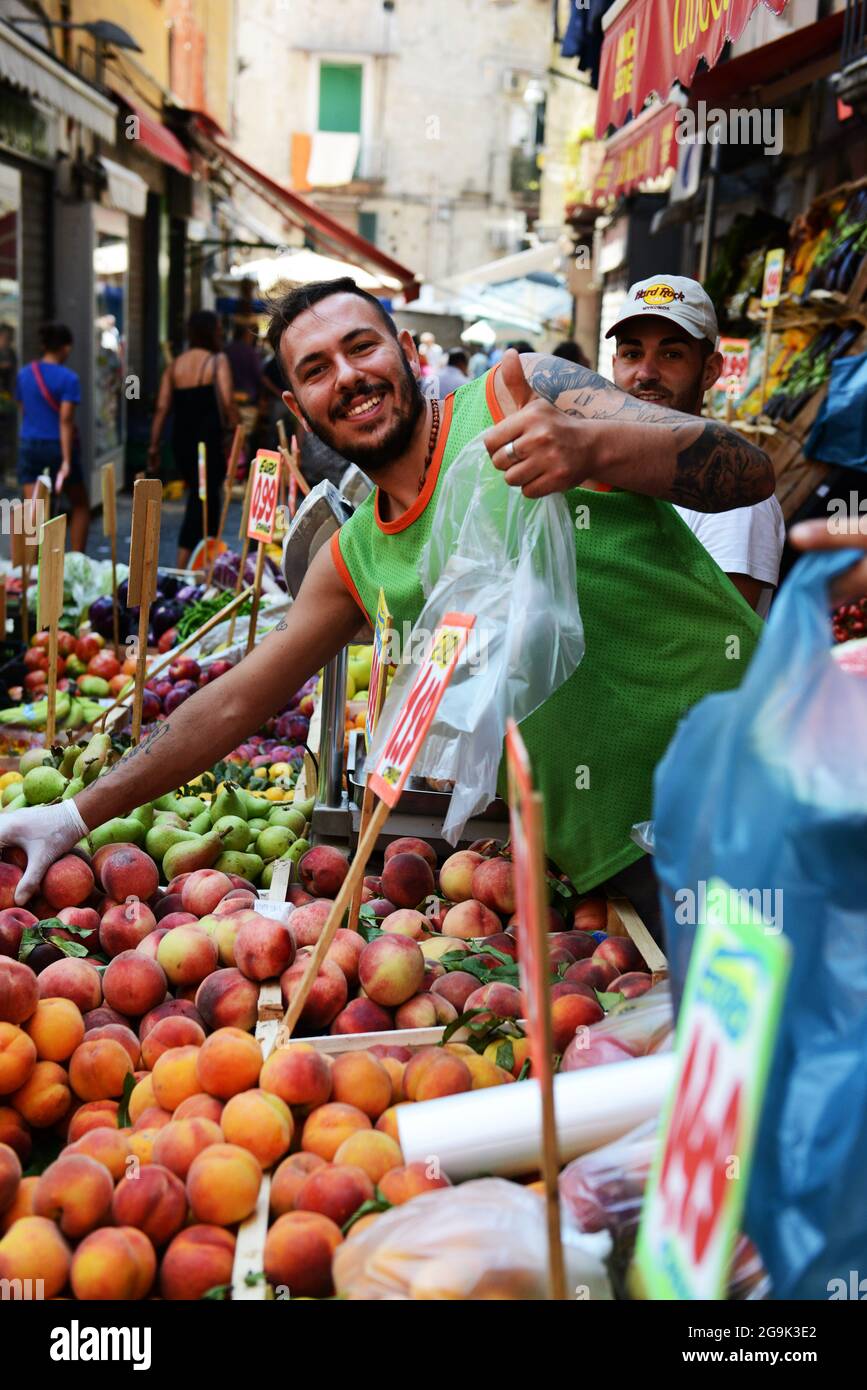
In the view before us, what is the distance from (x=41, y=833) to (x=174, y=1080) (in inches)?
32.7

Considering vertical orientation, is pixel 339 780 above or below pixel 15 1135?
above

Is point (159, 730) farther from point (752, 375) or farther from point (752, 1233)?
point (752, 375)

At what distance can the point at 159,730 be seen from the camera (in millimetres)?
2789

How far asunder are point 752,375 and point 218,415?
415 centimetres

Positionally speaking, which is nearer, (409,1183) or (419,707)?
(409,1183)

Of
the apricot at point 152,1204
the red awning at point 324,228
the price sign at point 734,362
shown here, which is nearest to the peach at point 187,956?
the apricot at point 152,1204

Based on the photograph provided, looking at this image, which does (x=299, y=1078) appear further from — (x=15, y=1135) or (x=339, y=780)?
(x=339, y=780)

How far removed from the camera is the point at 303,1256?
163cm

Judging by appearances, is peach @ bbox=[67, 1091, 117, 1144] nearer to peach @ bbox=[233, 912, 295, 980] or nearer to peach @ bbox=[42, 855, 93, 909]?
peach @ bbox=[233, 912, 295, 980]

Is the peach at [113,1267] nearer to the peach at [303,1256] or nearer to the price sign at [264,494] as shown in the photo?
the peach at [303,1256]

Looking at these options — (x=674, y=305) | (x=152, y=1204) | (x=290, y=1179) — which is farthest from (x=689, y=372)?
(x=152, y=1204)

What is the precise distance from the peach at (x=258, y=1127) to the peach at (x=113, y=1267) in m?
0.22

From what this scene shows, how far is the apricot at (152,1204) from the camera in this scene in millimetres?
1717
